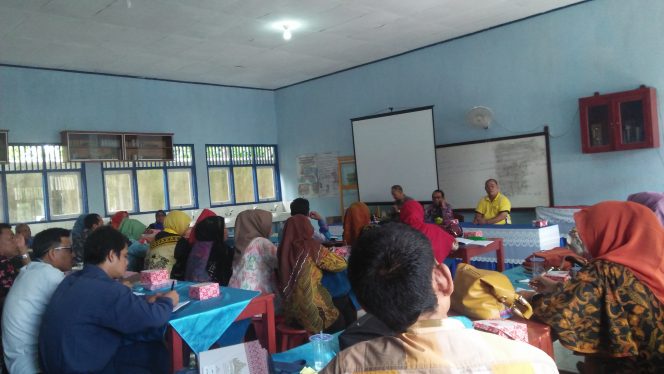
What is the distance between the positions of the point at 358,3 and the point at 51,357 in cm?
465

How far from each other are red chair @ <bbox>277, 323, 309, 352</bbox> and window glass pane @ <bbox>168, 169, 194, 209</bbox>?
5.80 metres

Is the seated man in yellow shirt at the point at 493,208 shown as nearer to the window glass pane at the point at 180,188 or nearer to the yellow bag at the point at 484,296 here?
the yellow bag at the point at 484,296

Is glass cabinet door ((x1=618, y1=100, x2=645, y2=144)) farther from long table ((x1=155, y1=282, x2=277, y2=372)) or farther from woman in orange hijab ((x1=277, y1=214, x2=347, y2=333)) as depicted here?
long table ((x1=155, y1=282, x2=277, y2=372))

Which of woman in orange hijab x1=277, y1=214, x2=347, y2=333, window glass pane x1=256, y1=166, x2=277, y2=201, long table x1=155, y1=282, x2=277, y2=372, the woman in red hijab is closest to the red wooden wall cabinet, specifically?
the woman in red hijab

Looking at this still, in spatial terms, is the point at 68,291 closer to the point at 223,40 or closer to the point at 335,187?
the point at 223,40

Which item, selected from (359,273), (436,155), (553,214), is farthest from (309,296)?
(436,155)

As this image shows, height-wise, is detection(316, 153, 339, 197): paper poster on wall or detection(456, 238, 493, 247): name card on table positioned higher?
detection(316, 153, 339, 197): paper poster on wall

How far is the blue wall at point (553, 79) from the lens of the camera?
5551 millimetres

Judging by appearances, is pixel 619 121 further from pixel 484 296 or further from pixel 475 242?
pixel 484 296

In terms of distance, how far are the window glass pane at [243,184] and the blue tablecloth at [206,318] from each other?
6784mm

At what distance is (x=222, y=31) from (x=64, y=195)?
11.7 ft

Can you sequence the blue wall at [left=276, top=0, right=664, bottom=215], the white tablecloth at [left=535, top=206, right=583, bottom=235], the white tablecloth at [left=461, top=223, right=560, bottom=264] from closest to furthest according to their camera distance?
1. the white tablecloth at [left=461, top=223, right=560, bottom=264]
2. the blue wall at [left=276, top=0, right=664, bottom=215]
3. the white tablecloth at [left=535, top=206, right=583, bottom=235]

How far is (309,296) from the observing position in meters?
3.15

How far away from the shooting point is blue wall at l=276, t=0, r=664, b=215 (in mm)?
5551
